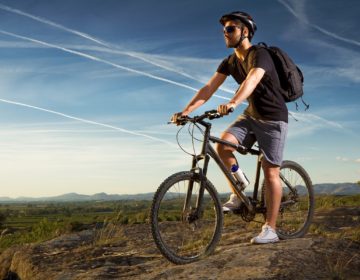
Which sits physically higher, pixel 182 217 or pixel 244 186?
Answer: pixel 244 186

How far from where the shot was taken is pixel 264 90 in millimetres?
6203

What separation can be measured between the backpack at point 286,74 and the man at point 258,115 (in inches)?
4.2

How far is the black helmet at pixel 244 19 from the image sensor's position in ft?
20.2

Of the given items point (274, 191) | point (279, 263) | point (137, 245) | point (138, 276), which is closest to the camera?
point (279, 263)

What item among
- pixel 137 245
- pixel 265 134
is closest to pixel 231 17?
pixel 265 134

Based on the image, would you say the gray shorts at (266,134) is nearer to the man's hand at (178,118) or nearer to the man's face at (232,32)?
the man's hand at (178,118)

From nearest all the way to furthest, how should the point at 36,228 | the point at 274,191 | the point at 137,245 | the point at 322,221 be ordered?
the point at 274,191 → the point at 137,245 → the point at 322,221 → the point at 36,228

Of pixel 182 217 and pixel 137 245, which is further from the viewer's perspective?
pixel 137 245

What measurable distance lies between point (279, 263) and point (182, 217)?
4.82 feet

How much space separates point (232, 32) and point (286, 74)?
0.90 m

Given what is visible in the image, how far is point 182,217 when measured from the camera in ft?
19.8

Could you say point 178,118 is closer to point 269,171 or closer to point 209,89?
point 209,89

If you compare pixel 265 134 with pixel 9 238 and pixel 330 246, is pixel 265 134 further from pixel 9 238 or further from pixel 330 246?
pixel 9 238

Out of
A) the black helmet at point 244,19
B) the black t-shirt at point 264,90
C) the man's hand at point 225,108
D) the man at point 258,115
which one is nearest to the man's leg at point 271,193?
the man at point 258,115
